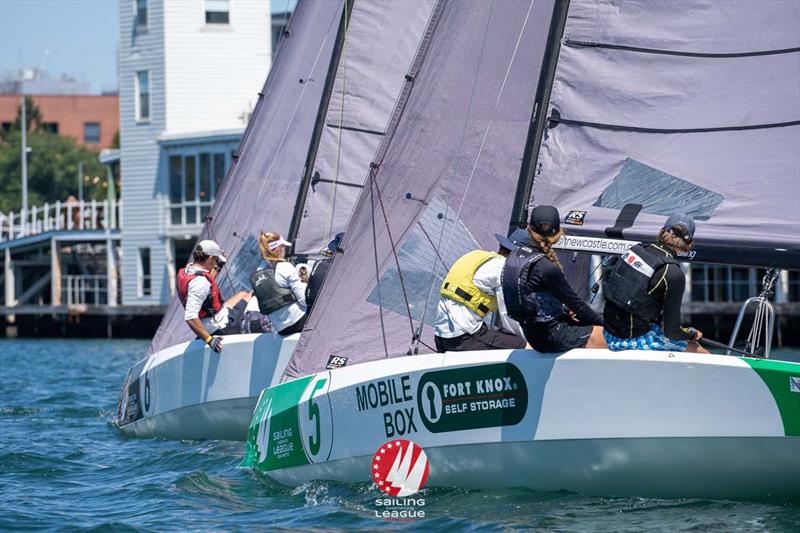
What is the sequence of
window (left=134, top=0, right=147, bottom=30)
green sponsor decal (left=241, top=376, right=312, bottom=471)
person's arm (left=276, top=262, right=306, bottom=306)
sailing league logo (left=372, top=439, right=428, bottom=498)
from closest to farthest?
sailing league logo (left=372, top=439, right=428, bottom=498), green sponsor decal (left=241, top=376, right=312, bottom=471), person's arm (left=276, top=262, right=306, bottom=306), window (left=134, top=0, right=147, bottom=30)

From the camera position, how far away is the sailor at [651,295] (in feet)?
27.9

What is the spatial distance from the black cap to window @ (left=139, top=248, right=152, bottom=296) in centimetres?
3534

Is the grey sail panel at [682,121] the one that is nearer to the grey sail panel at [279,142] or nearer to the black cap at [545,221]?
the black cap at [545,221]

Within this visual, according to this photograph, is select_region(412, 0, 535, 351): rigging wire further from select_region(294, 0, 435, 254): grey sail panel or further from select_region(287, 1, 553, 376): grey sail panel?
select_region(294, 0, 435, 254): grey sail panel

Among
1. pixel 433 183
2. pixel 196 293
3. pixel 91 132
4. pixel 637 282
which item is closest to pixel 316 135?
pixel 196 293

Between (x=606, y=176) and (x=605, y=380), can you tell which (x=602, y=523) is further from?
(x=606, y=176)

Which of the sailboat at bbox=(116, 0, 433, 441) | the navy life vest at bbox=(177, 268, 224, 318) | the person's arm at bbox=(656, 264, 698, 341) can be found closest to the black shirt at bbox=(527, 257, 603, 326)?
the person's arm at bbox=(656, 264, 698, 341)

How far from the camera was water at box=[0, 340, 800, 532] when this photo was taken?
8195mm

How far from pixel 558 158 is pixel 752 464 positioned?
8.67 ft

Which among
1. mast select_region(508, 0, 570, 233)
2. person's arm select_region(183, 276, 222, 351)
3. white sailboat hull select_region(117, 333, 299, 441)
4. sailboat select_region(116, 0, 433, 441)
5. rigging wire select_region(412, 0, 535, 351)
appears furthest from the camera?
sailboat select_region(116, 0, 433, 441)

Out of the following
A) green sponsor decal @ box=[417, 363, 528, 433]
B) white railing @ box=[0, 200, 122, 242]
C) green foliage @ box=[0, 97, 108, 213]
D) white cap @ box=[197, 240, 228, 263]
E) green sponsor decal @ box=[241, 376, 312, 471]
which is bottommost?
green sponsor decal @ box=[241, 376, 312, 471]

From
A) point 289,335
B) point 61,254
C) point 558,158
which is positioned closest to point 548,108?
point 558,158

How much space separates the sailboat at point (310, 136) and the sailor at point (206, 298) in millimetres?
723

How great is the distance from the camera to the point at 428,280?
33.8 ft
